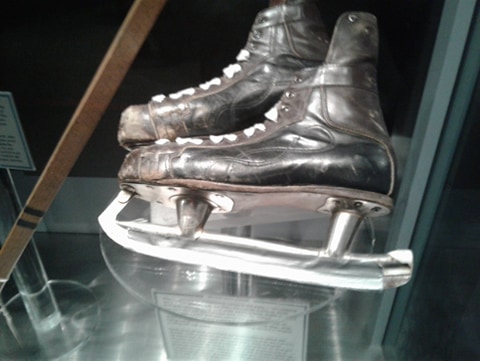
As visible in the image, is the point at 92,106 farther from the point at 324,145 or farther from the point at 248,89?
the point at 324,145

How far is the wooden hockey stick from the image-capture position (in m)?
0.55

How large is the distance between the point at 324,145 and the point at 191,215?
0.58 feet

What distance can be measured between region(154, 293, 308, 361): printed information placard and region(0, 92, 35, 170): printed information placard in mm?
332

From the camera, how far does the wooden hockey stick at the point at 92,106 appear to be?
1.79 ft

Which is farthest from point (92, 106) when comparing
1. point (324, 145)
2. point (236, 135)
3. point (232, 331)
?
point (232, 331)

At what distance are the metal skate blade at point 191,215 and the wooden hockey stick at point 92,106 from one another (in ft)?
0.59

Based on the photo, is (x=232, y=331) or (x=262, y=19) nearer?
(x=262, y=19)

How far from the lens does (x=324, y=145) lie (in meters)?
0.50

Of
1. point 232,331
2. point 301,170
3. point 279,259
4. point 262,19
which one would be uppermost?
point 262,19

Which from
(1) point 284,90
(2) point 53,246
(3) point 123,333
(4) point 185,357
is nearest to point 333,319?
(4) point 185,357

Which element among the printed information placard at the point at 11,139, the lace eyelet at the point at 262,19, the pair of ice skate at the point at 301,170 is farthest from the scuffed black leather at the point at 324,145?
the printed information placard at the point at 11,139

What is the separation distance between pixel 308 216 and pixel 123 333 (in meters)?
0.47

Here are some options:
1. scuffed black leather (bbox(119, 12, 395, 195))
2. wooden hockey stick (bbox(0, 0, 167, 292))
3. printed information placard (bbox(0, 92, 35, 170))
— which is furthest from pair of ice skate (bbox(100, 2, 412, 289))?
printed information placard (bbox(0, 92, 35, 170))

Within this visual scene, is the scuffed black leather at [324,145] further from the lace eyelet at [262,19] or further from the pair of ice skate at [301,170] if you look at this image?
the lace eyelet at [262,19]
